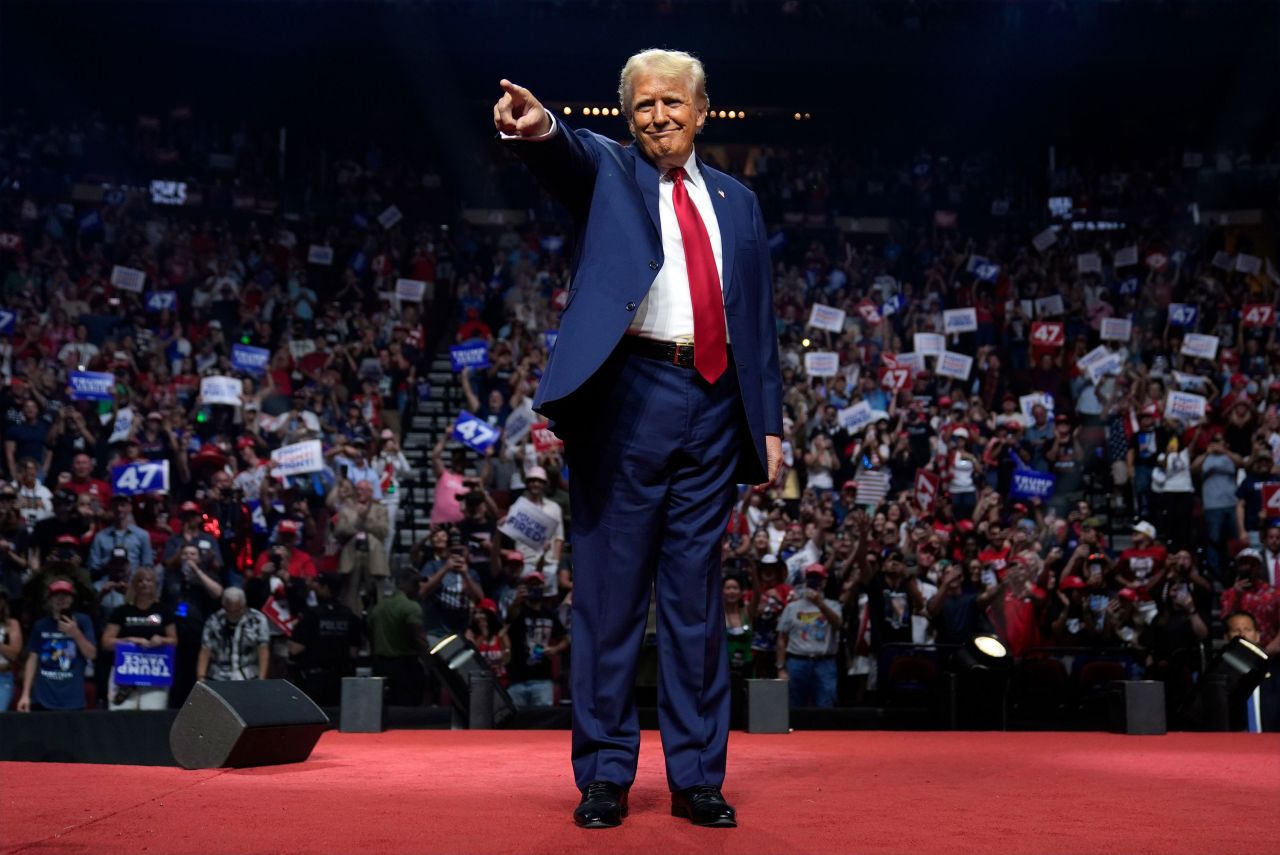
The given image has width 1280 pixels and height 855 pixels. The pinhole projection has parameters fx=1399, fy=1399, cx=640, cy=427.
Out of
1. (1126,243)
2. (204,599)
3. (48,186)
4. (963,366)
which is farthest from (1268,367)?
(48,186)

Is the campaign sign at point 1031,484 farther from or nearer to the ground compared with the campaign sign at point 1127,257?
nearer to the ground

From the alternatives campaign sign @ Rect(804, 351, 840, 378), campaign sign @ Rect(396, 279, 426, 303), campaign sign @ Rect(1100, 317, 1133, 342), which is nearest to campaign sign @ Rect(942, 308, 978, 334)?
campaign sign @ Rect(1100, 317, 1133, 342)

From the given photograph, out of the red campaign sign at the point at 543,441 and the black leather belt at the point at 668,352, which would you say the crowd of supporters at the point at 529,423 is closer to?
the red campaign sign at the point at 543,441

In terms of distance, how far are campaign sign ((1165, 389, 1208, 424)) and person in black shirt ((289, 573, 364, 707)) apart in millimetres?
8291

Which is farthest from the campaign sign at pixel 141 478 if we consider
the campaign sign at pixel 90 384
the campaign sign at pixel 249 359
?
the campaign sign at pixel 249 359

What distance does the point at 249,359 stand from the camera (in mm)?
14945

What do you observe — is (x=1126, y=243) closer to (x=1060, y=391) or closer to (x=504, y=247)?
(x=1060, y=391)

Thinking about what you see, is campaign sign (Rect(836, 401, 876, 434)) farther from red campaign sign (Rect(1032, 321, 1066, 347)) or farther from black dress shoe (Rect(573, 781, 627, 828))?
black dress shoe (Rect(573, 781, 627, 828))

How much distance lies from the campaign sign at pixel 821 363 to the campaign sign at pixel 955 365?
1304 mm

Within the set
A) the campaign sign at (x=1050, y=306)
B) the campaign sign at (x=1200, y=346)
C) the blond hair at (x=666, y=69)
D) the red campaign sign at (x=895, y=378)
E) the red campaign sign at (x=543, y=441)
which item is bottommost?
the red campaign sign at (x=543, y=441)

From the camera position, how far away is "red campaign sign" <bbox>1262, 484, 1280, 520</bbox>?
12.1 m

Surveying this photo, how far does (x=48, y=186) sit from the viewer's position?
1922 cm

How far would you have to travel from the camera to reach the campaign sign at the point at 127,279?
54.2 ft

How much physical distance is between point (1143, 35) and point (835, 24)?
450cm
